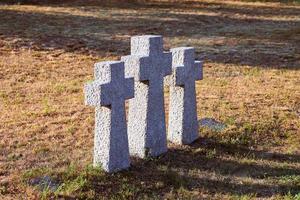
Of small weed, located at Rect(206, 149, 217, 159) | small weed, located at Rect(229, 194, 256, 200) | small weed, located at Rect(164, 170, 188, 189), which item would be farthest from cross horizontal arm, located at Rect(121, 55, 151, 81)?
small weed, located at Rect(229, 194, 256, 200)

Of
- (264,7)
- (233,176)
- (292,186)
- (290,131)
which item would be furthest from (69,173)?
(264,7)

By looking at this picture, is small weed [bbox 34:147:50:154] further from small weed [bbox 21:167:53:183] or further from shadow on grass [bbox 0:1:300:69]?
shadow on grass [bbox 0:1:300:69]

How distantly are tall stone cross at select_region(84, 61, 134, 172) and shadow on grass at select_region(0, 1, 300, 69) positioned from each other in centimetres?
731

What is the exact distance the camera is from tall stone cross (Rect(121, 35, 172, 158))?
6297 millimetres

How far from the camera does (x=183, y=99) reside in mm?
6922

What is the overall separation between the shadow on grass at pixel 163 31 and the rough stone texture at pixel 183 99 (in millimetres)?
5942

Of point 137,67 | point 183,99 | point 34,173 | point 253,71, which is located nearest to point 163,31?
point 253,71

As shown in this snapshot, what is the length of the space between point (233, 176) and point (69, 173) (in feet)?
5.29

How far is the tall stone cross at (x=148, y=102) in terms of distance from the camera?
630 centimetres

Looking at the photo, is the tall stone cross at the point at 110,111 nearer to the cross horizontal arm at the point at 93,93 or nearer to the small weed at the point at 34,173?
the cross horizontal arm at the point at 93,93

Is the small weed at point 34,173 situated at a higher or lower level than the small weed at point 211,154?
higher

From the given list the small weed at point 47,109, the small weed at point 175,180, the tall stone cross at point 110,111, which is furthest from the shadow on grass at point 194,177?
the small weed at point 47,109

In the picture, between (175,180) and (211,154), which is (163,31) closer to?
(211,154)

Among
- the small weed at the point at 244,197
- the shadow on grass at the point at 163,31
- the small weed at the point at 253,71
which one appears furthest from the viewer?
the shadow on grass at the point at 163,31
